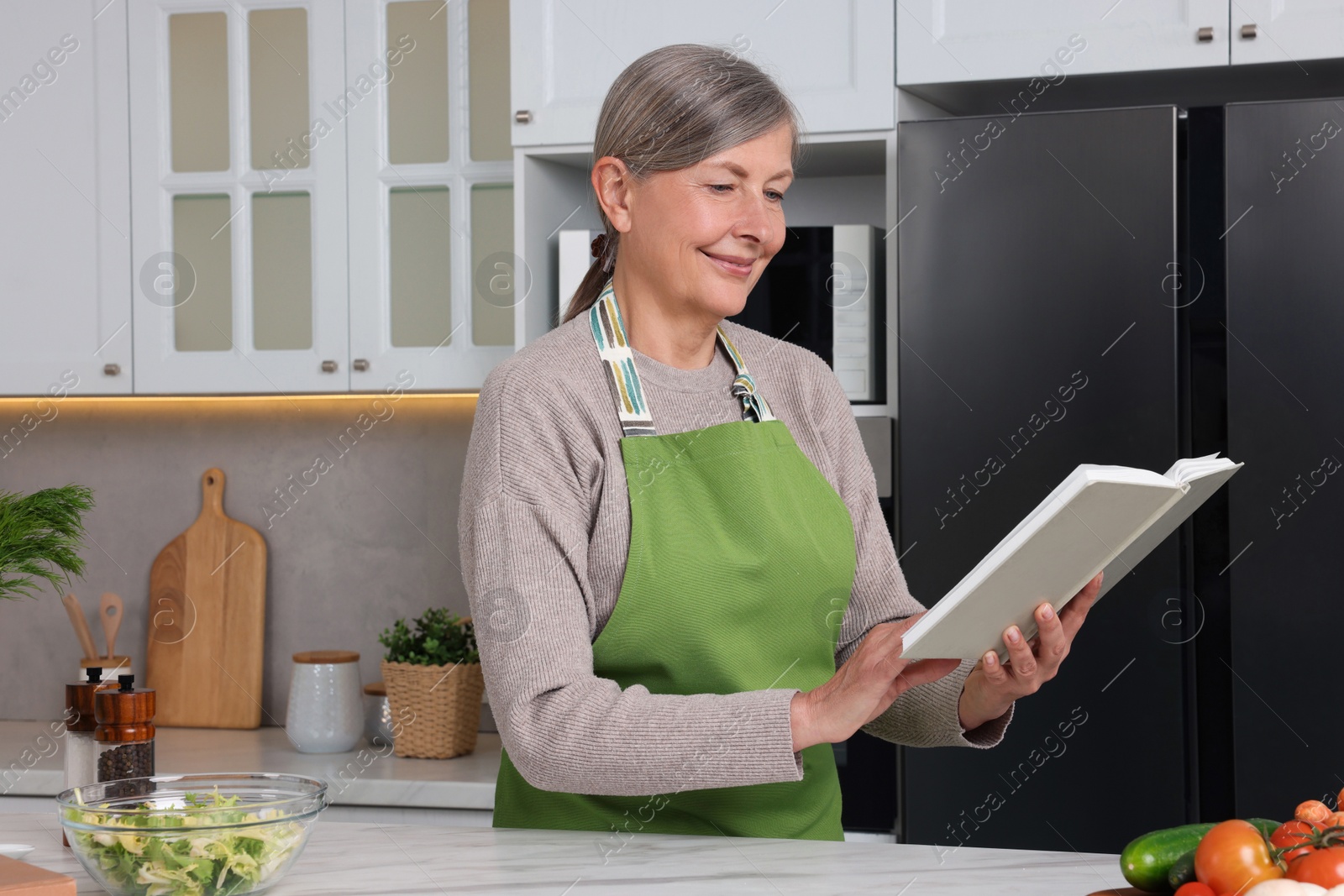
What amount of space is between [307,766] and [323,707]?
0.13 metres

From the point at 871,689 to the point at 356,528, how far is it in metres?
1.85

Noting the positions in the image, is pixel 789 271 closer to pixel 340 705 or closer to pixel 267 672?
pixel 340 705

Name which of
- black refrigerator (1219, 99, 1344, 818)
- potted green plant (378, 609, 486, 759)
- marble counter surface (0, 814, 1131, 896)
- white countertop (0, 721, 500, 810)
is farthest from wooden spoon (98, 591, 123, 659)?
black refrigerator (1219, 99, 1344, 818)

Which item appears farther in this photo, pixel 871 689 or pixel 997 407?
pixel 997 407

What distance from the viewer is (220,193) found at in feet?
7.75

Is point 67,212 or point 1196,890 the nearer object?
point 1196,890

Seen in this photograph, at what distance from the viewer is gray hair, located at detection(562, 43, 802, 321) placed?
3.87 ft

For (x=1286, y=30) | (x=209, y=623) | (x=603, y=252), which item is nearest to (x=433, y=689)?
(x=209, y=623)

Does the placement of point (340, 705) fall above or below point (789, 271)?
below

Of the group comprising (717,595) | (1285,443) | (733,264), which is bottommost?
(717,595)

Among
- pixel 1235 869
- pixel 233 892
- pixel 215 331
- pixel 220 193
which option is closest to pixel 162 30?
pixel 220 193

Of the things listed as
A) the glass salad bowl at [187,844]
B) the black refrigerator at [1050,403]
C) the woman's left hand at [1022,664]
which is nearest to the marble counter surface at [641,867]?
the glass salad bowl at [187,844]

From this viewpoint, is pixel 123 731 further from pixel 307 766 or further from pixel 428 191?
pixel 428 191

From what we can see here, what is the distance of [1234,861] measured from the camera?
2.37 feet
